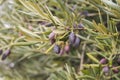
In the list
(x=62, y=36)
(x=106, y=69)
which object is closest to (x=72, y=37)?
(x=62, y=36)

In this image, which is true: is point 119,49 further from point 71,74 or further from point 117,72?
point 71,74

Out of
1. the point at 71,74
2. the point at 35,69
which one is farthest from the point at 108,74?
the point at 35,69

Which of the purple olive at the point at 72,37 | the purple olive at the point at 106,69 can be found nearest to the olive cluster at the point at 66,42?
the purple olive at the point at 72,37

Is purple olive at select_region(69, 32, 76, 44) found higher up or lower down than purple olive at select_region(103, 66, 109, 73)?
higher up

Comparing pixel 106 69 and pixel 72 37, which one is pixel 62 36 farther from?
pixel 106 69

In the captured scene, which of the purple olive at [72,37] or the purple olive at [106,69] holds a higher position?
the purple olive at [72,37]

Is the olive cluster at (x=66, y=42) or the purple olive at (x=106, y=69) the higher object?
the olive cluster at (x=66, y=42)

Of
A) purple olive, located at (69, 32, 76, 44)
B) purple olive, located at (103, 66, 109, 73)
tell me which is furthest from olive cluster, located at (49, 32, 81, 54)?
purple olive, located at (103, 66, 109, 73)

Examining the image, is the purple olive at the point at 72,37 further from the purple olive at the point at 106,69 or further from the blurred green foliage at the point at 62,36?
the purple olive at the point at 106,69

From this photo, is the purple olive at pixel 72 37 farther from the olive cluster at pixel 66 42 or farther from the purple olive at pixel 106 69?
the purple olive at pixel 106 69

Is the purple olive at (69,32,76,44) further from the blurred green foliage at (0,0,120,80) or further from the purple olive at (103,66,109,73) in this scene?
the purple olive at (103,66,109,73)

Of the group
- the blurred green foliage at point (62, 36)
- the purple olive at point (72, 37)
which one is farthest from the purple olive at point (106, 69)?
the purple olive at point (72, 37)
